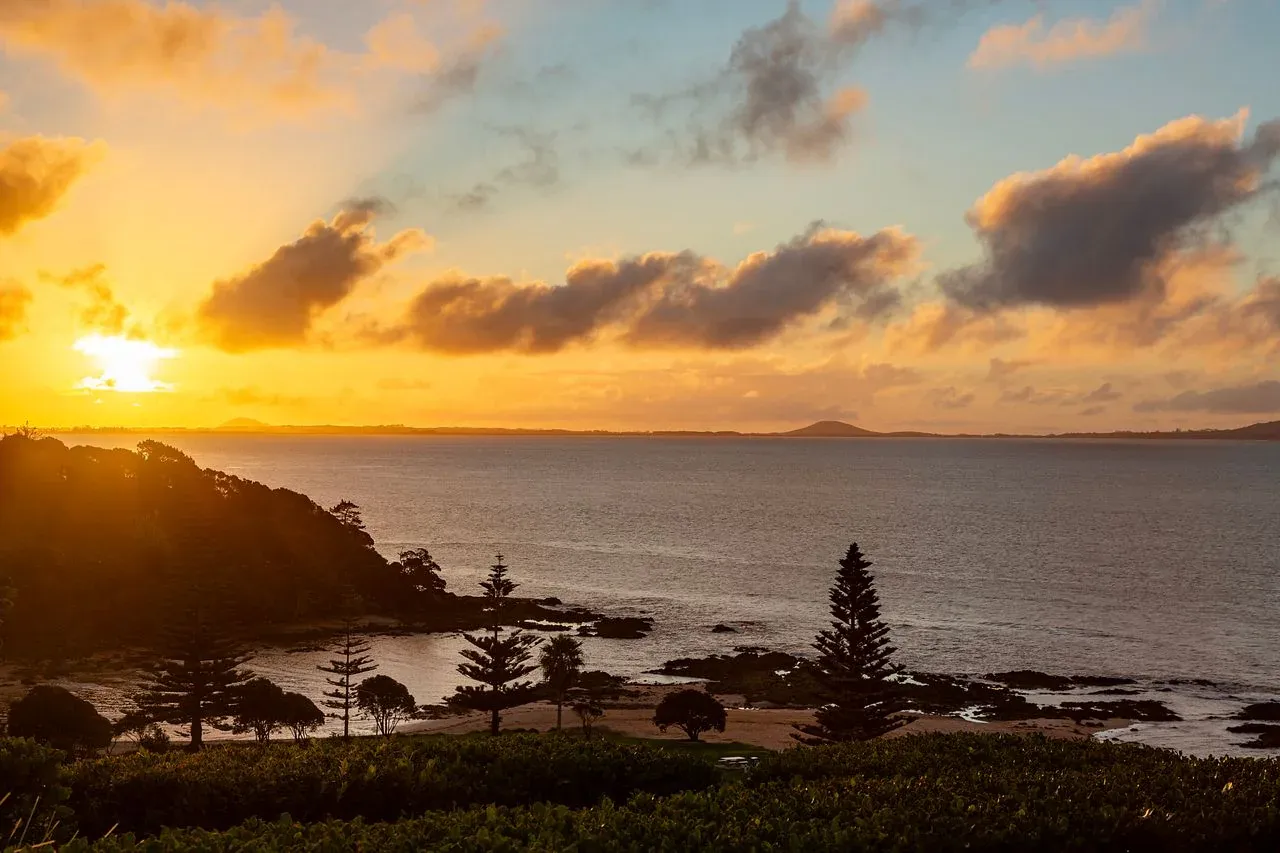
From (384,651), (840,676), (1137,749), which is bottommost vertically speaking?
(384,651)

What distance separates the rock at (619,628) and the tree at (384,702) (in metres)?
22.0

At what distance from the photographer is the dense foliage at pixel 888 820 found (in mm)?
8789

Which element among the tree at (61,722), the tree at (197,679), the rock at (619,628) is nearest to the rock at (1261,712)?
the rock at (619,628)

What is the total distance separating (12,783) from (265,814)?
8.87 feet

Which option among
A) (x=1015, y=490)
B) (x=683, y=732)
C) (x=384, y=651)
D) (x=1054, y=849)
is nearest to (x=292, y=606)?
(x=384, y=651)

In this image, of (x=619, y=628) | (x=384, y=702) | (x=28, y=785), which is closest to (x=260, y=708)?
(x=384, y=702)

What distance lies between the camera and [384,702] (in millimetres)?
41219

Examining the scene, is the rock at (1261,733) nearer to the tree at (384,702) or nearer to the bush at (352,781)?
the tree at (384,702)

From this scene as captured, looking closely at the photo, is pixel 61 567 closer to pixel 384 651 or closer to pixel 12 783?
pixel 384 651

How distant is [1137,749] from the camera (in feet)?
46.3

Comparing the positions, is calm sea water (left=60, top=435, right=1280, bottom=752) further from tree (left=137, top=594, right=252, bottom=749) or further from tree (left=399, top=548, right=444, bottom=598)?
tree (left=137, top=594, right=252, bottom=749)

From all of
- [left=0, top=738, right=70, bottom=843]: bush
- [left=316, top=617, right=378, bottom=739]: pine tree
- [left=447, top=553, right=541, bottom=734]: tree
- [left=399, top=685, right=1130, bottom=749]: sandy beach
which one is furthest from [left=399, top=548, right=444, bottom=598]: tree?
[left=0, top=738, right=70, bottom=843]: bush

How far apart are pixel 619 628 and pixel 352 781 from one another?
177 ft

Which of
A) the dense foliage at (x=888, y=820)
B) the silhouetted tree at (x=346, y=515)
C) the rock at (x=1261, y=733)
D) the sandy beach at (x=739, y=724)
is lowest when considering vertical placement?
the sandy beach at (x=739, y=724)
